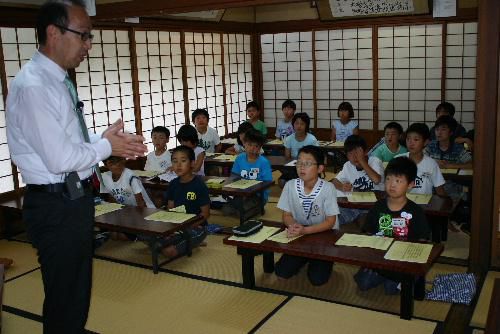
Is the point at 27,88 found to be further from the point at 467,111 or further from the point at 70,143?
the point at 467,111

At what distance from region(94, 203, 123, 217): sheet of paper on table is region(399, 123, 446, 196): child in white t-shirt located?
3167mm

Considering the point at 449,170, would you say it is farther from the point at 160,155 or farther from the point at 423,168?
the point at 160,155

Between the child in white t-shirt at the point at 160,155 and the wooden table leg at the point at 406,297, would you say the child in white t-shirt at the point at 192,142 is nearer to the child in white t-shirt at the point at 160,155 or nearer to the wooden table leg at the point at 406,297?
the child in white t-shirt at the point at 160,155

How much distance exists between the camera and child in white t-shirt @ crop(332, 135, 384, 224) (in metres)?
5.63

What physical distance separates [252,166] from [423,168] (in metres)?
2.17

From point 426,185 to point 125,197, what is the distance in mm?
3335

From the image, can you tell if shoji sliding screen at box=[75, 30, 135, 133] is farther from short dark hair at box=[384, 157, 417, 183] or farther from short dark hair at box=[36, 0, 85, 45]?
short dark hair at box=[36, 0, 85, 45]

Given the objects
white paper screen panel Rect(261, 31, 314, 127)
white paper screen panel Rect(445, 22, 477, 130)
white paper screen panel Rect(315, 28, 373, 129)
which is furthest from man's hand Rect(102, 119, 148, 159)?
white paper screen panel Rect(261, 31, 314, 127)

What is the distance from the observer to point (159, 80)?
9148 mm

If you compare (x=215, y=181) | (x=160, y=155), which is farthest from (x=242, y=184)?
(x=160, y=155)

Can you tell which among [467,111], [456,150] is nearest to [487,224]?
[456,150]

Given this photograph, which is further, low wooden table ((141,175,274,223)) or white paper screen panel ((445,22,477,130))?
white paper screen panel ((445,22,477,130))

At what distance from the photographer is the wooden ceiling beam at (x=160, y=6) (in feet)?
17.7

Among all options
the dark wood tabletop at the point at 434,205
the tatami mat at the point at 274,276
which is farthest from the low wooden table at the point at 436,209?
the tatami mat at the point at 274,276
